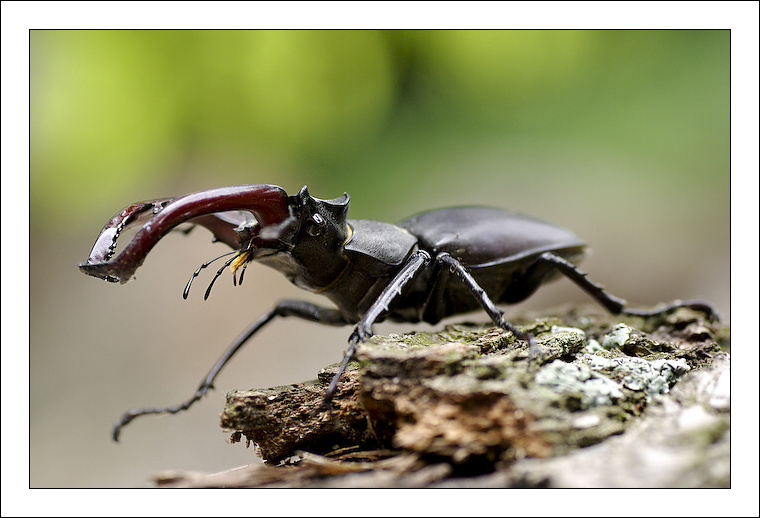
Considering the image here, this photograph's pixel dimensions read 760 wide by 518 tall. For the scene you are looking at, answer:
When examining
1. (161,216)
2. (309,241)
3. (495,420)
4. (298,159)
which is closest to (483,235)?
(309,241)

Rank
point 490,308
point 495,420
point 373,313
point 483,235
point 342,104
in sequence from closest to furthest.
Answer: point 495,420
point 373,313
point 490,308
point 483,235
point 342,104

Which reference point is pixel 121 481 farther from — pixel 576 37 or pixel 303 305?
pixel 576 37

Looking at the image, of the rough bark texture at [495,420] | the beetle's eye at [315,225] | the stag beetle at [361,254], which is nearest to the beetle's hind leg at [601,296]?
the stag beetle at [361,254]

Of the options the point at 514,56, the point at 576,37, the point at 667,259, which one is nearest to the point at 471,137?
the point at 514,56

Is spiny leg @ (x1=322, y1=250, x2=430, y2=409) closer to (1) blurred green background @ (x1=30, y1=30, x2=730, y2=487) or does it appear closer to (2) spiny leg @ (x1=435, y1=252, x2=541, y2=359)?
(2) spiny leg @ (x1=435, y1=252, x2=541, y2=359)

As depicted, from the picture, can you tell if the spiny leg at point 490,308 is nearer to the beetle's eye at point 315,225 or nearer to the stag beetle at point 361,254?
the stag beetle at point 361,254

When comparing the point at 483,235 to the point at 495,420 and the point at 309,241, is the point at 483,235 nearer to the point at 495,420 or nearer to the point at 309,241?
the point at 309,241
